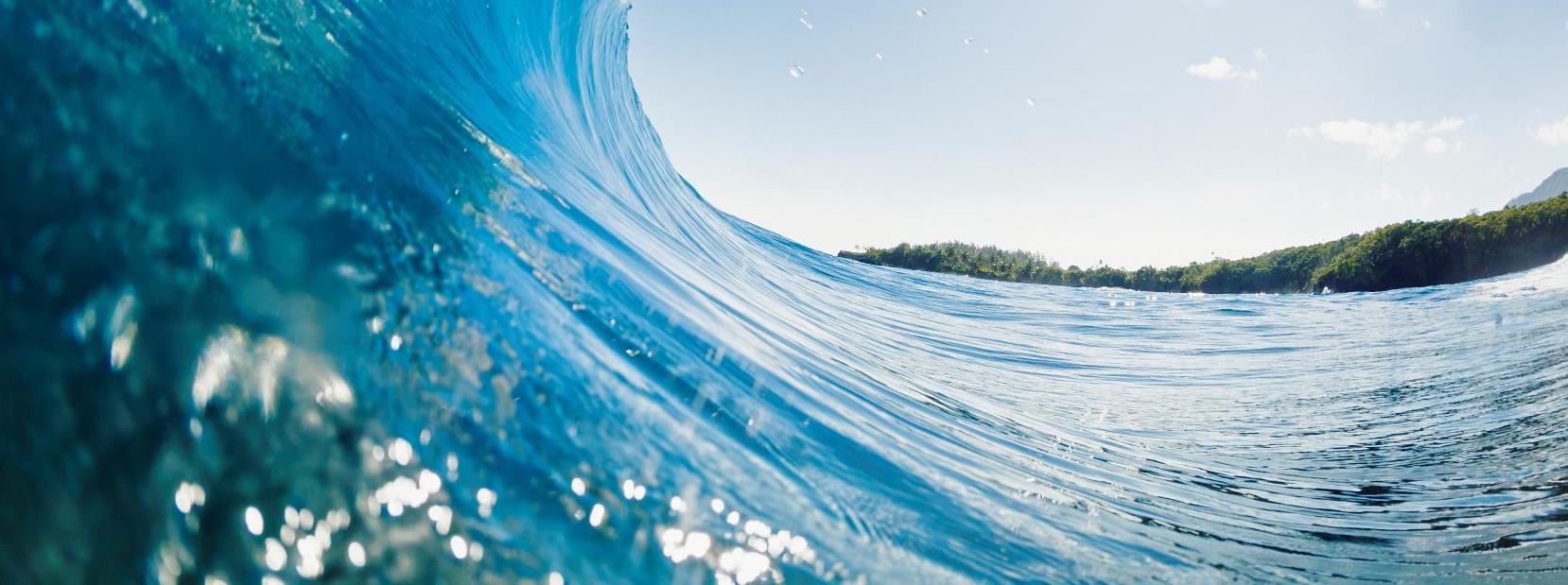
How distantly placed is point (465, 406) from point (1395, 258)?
84.1 feet

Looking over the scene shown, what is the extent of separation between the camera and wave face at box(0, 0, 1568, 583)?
974mm

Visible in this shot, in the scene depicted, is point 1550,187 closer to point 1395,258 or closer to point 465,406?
point 1395,258

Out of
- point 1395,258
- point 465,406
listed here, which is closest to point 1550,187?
point 1395,258

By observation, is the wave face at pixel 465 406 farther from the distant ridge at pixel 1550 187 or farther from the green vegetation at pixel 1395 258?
the distant ridge at pixel 1550 187

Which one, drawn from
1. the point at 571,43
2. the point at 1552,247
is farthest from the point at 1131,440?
the point at 1552,247

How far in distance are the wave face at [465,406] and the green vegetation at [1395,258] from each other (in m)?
19.3

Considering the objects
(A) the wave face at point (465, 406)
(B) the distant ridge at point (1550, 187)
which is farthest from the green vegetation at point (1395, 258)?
(B) the distant ridge at point (1550, 187)

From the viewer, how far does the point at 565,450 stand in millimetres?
1450

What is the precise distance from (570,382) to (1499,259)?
25366mm

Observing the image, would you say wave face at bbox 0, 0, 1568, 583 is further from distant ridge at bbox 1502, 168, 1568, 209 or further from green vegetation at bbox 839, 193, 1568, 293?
distant ridge at bbox 1502, 168, 1568, 209

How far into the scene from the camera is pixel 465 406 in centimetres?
138

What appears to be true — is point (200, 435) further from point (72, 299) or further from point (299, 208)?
point (299, 208)

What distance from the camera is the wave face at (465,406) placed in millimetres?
974

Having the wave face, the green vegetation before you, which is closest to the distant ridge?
the green vegetation
